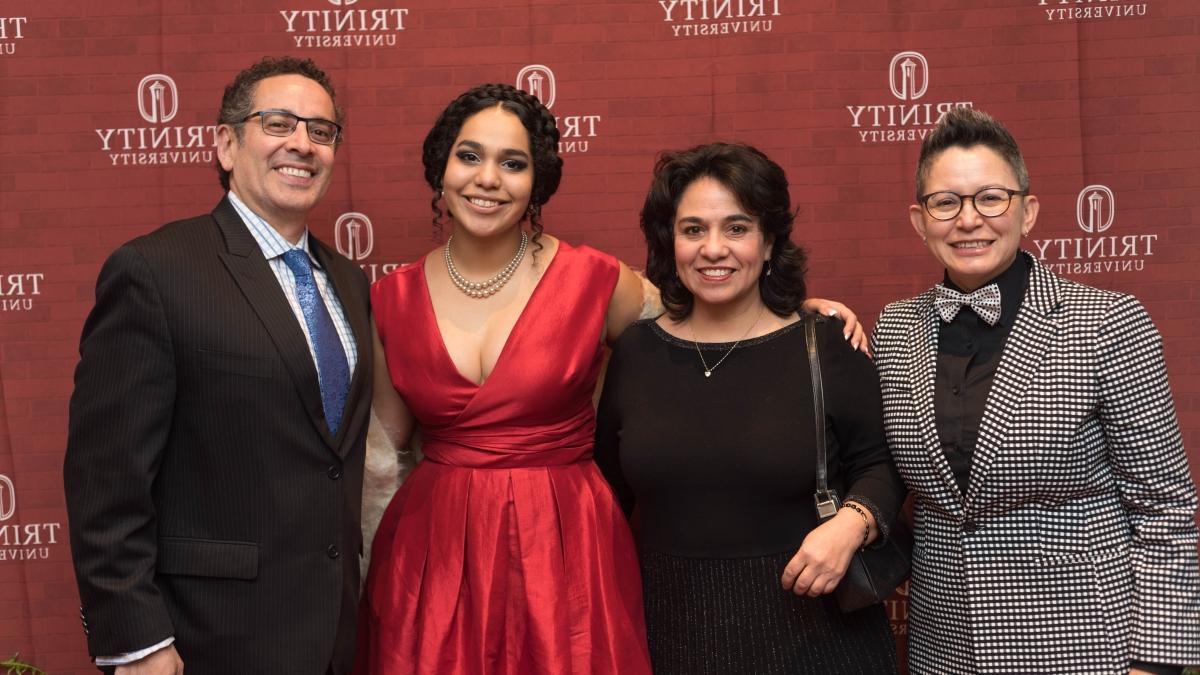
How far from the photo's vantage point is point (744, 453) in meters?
1.81

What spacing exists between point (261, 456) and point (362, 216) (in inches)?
42.4

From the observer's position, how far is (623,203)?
8.48 feet

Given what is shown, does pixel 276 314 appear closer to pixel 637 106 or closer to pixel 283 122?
pixel 283 122

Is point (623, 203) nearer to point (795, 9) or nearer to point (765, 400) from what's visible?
point (795, 9)

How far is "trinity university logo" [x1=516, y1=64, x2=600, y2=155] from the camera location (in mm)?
2551

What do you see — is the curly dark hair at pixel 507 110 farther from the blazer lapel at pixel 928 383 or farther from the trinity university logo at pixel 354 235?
the blazer lapel at pixel 928 383

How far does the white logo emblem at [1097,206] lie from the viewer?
2535mm

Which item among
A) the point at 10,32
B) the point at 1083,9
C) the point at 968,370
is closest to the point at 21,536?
the point at 10,32

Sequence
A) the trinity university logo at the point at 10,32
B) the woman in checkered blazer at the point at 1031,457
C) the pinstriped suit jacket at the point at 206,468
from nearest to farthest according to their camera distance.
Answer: the pinstriped suit jacket at the point at 206,468
the woman in checkered blazer at the point at 1031,457
the trinity university logo at the point at 10,32

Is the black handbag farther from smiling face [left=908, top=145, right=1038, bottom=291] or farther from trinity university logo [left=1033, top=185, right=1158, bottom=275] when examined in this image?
trinity university logo [left=1033, top=185, right=1158, bottom=275]

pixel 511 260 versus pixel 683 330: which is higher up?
pixel 511 260

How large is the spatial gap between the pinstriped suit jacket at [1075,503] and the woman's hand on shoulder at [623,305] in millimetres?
658

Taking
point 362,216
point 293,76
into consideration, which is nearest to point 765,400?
point 293,76

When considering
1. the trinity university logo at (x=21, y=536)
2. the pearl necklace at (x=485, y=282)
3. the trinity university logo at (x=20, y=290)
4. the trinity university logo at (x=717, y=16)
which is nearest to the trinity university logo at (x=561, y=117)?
the trinity university logo at (x=717, y=16)
